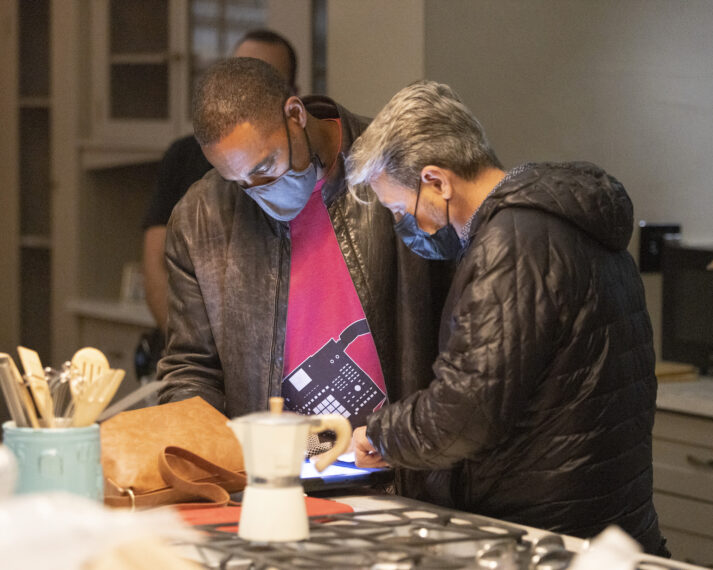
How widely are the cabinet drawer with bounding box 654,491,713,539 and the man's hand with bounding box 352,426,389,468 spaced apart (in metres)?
1.40

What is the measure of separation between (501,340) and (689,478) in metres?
1.53

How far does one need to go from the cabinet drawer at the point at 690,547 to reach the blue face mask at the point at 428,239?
126 cm

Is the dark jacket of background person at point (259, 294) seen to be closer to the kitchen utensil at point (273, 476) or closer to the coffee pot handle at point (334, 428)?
the coffee pot handle at point (334, 428)

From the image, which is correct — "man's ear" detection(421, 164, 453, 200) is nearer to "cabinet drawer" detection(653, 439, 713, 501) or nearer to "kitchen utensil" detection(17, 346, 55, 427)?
"kitchen utensil" detection(17, 346, 55, 427)

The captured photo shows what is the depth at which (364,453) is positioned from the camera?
159 cm

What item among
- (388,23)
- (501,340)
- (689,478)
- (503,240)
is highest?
(388,23)

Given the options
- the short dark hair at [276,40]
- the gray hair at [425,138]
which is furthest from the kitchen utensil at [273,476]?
the short dark hair at [276,40]

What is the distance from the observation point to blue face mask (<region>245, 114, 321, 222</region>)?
6.19ft

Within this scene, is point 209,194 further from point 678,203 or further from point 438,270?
point 678,203

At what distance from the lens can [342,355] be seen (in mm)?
1887

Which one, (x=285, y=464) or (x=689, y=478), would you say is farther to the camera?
(x=689, y=478)

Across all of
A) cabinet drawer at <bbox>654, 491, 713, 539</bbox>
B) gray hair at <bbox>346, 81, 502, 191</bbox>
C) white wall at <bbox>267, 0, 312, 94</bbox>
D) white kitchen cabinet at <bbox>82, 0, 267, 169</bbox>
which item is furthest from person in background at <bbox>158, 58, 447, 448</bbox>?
white kitchen cabinet at <bbox>82, 0, 267, 169</bbox>

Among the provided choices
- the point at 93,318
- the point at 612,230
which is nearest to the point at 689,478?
the point at 612,230

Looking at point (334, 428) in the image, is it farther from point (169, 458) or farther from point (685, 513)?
point (685, 513)
